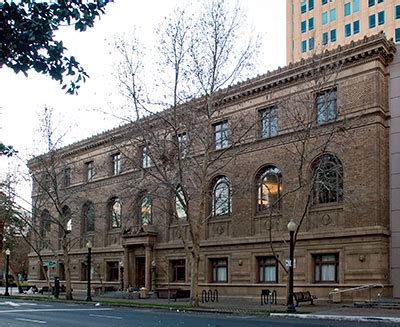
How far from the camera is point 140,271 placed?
150 ft

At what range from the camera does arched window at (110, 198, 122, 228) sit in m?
48.6

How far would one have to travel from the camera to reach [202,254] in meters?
39.7

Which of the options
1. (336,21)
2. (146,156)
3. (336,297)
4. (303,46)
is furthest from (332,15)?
(336,297)

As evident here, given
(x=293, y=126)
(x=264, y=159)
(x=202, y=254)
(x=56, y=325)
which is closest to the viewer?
(x=56, y=325)

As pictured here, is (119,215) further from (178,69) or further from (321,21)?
(321,21)

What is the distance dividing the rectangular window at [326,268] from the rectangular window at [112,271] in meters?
20.4

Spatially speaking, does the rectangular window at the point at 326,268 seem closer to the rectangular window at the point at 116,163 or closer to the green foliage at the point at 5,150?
the rectangular window at the point at 116,163

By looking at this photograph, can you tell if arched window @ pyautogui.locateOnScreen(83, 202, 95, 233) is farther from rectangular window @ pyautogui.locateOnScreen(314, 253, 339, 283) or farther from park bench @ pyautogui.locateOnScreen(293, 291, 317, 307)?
park bench @ pyautogui.locateOnScreen(293, 291, 317, 307)

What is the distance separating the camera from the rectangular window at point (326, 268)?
104 feet

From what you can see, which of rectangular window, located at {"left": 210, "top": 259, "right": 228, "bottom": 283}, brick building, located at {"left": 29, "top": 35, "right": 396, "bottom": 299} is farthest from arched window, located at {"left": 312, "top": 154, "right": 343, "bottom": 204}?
rectangular window, located at {"left": 210, "top": 259, "right": 228, "bottom": 283}

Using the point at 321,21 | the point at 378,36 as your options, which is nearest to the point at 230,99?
the point at 378,36

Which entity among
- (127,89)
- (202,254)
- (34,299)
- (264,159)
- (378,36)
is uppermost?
(378,36)

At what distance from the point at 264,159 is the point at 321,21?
4659cm

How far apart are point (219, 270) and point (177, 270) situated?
188 inches
